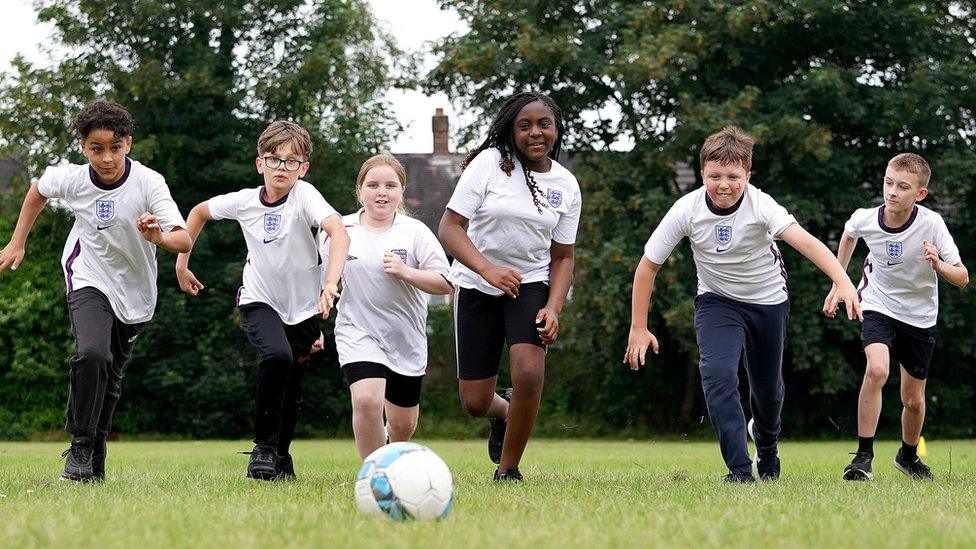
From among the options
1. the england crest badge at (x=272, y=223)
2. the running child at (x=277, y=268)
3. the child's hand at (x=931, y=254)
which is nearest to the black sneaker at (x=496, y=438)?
the running child at (x=277, y=268)

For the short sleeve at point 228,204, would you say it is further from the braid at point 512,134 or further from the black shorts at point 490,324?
the braid at point 512,134

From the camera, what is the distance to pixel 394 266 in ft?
24.2

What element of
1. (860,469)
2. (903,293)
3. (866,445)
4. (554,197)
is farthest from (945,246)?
(554,197)

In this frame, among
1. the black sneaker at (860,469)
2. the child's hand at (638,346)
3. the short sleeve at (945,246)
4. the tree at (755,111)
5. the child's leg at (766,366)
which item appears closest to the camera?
the child's hand at (638,346)

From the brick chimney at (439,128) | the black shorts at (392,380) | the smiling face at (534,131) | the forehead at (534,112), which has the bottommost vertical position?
the black shorts at (392,380)

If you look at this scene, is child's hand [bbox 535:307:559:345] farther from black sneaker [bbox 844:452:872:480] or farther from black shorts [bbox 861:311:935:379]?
black shorts [bbox 861:311:935:379]

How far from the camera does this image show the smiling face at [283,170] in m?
7.85

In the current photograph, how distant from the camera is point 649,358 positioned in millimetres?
26250

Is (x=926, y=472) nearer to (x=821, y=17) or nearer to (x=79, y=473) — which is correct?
(x=79, y=473)

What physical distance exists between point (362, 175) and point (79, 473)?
2504 millimetres

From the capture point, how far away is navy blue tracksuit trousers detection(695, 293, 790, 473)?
7.49 meters

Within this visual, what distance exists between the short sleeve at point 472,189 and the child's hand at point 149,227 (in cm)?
170

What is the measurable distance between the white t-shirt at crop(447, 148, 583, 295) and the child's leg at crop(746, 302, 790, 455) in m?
1.34

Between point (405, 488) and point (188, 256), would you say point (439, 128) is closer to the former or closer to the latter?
point (188, 256)
